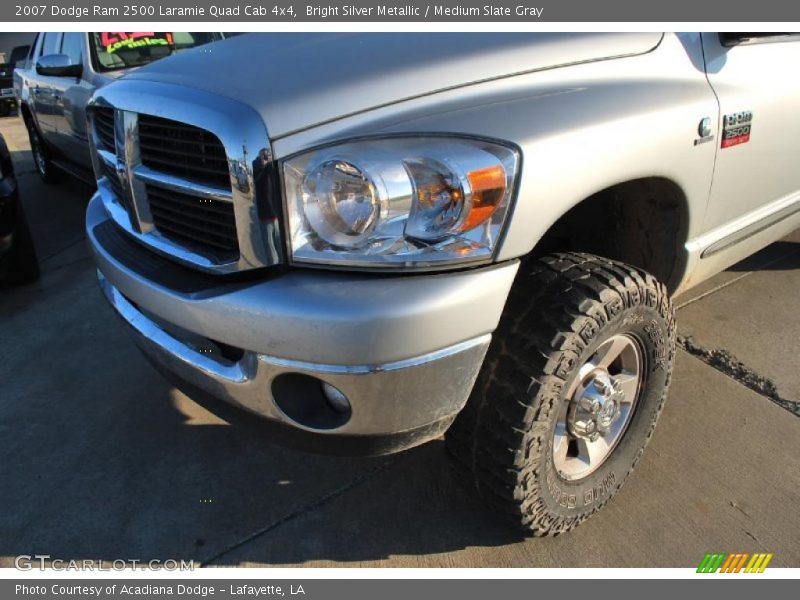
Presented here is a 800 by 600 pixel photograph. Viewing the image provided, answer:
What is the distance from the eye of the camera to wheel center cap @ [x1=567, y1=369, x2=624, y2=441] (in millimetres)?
2020

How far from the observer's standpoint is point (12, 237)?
13.4 ft

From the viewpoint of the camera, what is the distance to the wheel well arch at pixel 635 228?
2145 mm

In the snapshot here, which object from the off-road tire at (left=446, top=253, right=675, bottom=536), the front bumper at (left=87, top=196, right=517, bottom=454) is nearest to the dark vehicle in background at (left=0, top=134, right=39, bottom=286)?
the front bumper at (left=87, top=196, right=517, bottom=454)

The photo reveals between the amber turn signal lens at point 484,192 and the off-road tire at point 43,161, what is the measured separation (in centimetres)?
676

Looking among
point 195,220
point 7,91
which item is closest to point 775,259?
point 195,220

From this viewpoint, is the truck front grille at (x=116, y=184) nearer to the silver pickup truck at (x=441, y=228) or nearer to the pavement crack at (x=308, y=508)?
the silver pickup truck at (x=441, y=228)

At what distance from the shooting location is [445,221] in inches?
61.0

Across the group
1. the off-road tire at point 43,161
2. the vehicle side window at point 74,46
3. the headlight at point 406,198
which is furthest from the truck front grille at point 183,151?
the off-road tire at point 43,161

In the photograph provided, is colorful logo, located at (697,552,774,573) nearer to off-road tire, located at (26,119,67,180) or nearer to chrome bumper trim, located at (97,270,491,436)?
chrome bumper trim, located at (97,270,491,436)

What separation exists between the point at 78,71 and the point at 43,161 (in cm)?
281

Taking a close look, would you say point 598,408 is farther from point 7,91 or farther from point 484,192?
point 7,91

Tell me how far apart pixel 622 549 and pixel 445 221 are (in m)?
1.36

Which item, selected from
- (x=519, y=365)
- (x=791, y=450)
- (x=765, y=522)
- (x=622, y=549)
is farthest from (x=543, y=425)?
(x=791, y=450)

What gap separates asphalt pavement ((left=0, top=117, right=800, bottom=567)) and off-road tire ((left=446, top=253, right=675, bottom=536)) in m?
0.23
